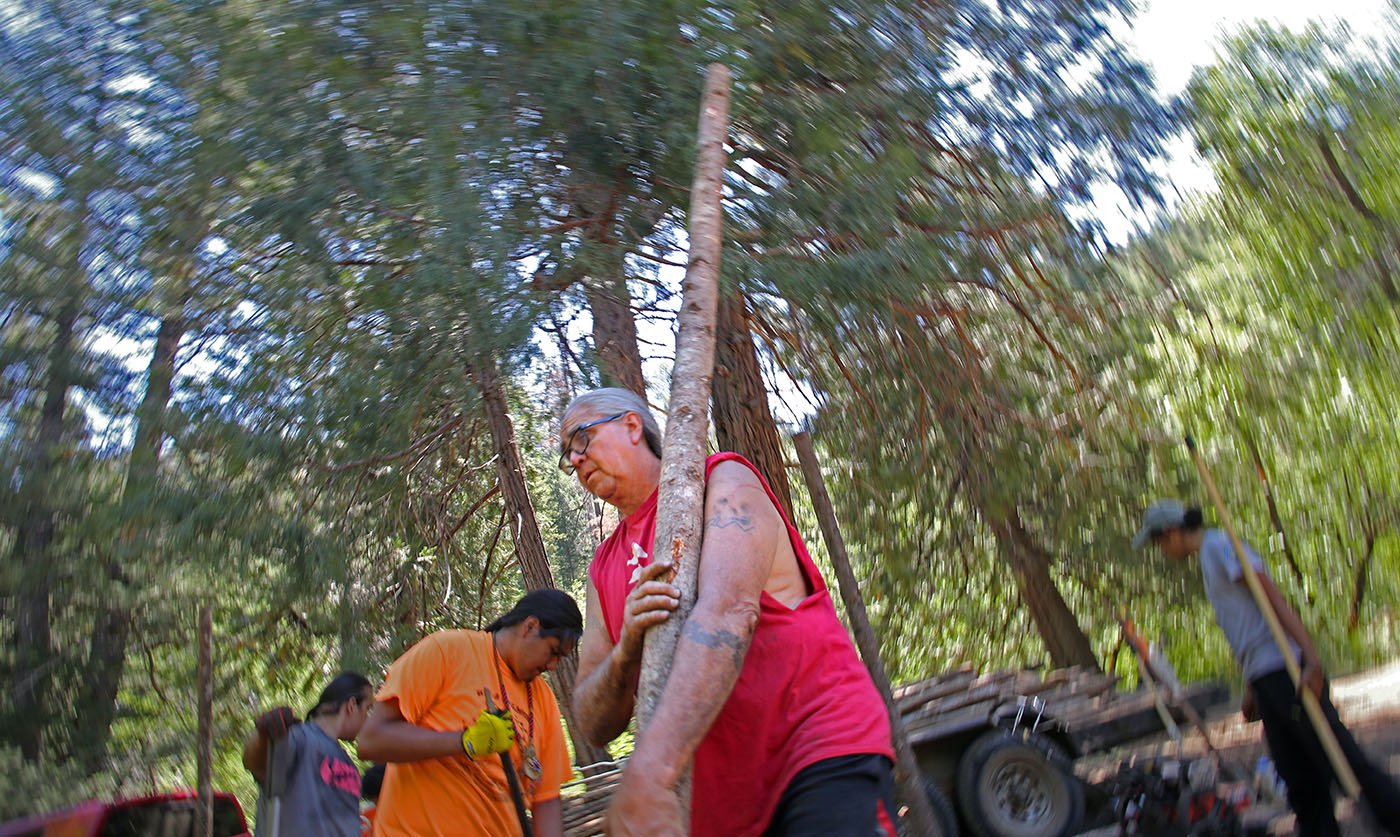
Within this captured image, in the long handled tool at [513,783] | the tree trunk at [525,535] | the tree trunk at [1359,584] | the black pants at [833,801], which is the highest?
the black pants at [833,801]

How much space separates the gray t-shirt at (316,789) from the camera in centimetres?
479

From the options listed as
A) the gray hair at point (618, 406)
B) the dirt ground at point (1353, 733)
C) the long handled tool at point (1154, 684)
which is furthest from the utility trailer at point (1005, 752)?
the gray hair at point (618, 406)

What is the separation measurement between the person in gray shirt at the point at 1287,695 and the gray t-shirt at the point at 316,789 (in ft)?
14.0

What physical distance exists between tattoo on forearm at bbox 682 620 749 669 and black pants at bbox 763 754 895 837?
1.06ft

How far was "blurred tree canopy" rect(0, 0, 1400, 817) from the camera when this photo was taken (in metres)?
5.55

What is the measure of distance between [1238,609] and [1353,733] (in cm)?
511

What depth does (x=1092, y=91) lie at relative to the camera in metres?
6.94

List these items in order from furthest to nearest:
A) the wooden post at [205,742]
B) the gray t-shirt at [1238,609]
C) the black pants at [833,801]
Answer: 1. the wooden post at [205,742]
2. the gray t-shirt at [1238,609]
3. the black pants at [833,801]

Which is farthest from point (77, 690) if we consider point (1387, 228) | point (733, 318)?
point (1387, 228)

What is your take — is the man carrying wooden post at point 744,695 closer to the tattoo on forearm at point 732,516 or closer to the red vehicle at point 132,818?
the tattoo on forearm at point 732,516

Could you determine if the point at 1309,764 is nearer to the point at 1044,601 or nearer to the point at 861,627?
the point at 861,627

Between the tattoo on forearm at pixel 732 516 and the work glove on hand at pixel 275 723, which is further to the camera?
the work glove on hand at pixel 275 723

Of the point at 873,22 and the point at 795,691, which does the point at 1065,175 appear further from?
the point at 795,691

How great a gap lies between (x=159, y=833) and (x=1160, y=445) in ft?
25.5
